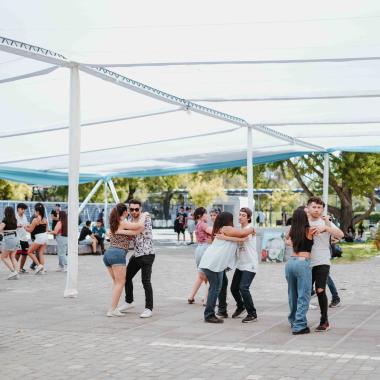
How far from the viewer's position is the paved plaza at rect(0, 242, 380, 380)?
7.29 meters

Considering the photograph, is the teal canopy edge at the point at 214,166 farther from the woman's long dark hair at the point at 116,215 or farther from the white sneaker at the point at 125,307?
the woman's long dark hair at the point at 116,215

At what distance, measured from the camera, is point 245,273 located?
10609 millimetres

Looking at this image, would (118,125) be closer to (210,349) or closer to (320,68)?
(320,68)

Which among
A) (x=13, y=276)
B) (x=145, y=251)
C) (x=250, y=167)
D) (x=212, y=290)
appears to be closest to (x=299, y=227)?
(x=212, y=290)

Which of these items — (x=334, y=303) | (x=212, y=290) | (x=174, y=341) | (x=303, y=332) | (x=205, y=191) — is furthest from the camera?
(x=205, y=191)

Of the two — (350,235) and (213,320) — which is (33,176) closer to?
(350,235)

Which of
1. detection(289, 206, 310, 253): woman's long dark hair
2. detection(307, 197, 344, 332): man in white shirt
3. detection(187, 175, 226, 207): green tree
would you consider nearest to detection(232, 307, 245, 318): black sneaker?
detection(307, 197, 344, 332): man in white shirt

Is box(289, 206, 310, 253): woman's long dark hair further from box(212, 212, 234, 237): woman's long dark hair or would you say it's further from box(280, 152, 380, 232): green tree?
box(280, 152, 380, 232): green tree

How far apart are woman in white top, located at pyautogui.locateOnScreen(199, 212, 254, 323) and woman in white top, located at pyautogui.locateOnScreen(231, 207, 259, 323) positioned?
0.18 m

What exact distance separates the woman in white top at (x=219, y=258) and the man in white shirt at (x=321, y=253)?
3.49ft

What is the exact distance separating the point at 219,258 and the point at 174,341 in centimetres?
176

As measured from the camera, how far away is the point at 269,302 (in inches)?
506

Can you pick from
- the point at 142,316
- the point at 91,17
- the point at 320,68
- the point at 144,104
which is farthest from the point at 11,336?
the point at 144,104

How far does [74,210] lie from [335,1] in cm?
630
